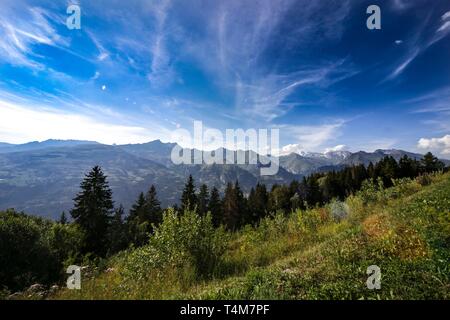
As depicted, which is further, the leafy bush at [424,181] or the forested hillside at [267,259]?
the leafy bush at [424,181]

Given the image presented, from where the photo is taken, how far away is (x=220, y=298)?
593cm

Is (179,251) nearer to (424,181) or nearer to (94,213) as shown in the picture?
(424,181)

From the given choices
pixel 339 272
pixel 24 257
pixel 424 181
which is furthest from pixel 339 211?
pixel 24 257

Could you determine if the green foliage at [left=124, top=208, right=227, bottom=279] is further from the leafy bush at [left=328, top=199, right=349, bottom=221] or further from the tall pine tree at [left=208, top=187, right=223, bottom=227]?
the tall pine tree at [left=208, top=187, right=223, bottom=227]

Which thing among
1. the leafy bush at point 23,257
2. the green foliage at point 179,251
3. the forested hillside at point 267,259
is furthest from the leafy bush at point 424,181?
the leafy bush at point 23,257

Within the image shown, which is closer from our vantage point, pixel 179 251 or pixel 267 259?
pixel 179 251

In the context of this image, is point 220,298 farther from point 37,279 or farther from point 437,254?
point 37,279

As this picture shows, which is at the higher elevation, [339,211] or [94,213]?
[339,211]

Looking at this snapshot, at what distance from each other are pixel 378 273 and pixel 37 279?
13749 mm
